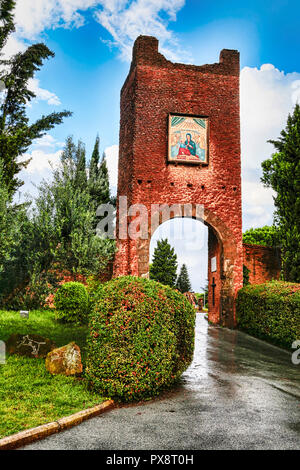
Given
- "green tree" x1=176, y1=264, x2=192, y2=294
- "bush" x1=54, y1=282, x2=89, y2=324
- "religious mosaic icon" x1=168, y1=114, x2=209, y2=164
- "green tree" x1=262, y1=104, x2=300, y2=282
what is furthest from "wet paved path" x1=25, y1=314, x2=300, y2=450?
"green tree" x1=176, y1=264, x2=192, y2=294

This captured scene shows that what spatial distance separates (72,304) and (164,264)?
90.0 ft

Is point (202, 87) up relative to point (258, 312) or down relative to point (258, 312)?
up

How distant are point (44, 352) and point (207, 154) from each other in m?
11.1

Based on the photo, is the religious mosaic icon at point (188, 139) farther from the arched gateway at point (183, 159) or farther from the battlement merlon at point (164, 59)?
the battlement merlon at point (164, 59)

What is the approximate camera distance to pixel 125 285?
5.81m

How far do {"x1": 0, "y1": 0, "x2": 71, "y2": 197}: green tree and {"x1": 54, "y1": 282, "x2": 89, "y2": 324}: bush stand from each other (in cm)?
478

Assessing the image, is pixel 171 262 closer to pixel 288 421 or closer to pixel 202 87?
pixel 202 87

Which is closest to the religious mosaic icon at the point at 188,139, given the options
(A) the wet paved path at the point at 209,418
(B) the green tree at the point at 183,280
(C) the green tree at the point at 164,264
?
(A) the wet paved path at the point at 209,418

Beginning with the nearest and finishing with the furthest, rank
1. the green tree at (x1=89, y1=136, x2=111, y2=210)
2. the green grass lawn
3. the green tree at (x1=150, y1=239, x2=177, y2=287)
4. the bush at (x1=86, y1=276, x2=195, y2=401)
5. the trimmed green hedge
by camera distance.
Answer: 1. the green grass lawn
2. the bush at (x1=86, y1=276, x2=195, y2=401)
3. the trimmed green hedge
4. the green tree at (x1=89, y1=136, x2=111, y2=210)
5. the green tree at (x1=150, y1=239, x2=177, y2=287)

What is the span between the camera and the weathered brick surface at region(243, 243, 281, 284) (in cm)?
1722

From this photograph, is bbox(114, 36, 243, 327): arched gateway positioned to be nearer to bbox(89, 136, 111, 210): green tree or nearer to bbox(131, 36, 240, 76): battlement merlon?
bbox(131, 36, 240, 76): battlement merlon

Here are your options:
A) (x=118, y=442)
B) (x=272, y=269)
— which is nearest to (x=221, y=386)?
(x=118, y=442)

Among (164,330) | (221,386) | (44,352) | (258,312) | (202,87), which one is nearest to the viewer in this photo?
(164,330)

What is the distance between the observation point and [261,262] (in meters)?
17.4
